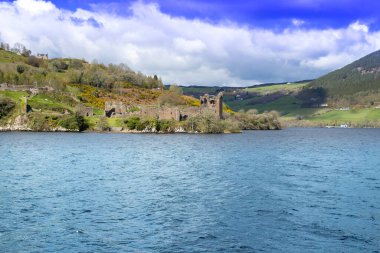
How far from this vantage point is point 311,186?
120 feet

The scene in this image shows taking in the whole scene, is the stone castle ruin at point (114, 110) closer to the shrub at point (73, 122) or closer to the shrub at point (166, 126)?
the shrub at point (73, 122)

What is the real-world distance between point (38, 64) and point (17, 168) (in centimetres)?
16167

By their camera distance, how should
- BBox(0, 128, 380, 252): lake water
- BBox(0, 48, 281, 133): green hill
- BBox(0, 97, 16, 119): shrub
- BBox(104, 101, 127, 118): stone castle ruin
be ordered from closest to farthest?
BBox(0, 128, 380, 252): lake water, BBox(0, 48, 281, 133): green hill, BBox(0, 97, 16, 119): shrub, BBox(104, 101, 127, 118): stone castle ruin

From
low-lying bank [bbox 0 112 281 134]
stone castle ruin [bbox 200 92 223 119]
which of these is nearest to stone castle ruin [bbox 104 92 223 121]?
stone castle ruin [bbox 200 92 223 119]

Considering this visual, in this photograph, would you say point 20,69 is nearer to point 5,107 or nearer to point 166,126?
point 5,107

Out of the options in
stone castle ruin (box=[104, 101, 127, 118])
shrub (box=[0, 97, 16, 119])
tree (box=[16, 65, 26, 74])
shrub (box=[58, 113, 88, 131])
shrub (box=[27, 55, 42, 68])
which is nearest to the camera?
shrub (box=[58, 113, 88, 131])

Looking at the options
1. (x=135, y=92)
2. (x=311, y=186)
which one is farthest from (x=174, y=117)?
(x=311, y=186)

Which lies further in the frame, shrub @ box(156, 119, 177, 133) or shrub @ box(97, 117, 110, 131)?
shrub @ box(156, 119, 177, 133)

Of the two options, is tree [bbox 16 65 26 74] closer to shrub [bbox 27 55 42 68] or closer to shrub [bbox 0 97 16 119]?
shrub [bbox 27 55 42 68]

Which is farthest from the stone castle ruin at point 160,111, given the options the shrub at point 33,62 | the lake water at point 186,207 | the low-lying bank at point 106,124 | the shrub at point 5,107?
the lake water at point 186,207

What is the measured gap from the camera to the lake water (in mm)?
21234

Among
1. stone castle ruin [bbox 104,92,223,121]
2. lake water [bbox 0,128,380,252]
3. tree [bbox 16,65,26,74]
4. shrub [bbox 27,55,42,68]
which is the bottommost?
lake water [bbox 0,128,380,252]

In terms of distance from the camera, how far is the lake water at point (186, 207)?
21.2 meters

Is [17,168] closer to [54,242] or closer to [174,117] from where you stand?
[54,242]
